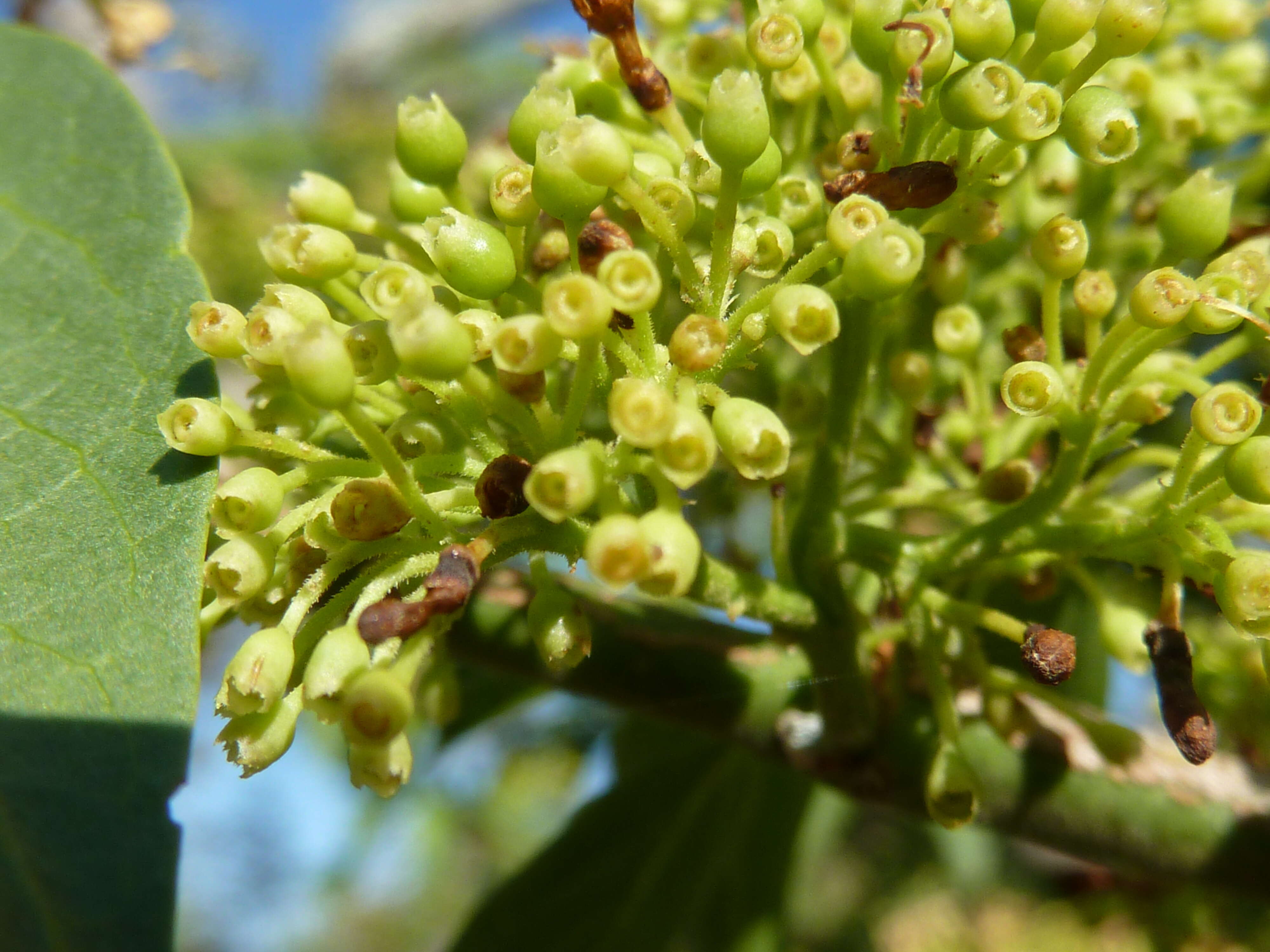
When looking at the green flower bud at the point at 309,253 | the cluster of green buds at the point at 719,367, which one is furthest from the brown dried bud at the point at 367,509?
the green flower bud at the point at 309,253

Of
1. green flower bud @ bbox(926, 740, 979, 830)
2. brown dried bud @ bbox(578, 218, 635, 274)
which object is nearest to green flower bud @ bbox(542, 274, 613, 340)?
brown dried bud @ bbox(578, 218, 635, 274)

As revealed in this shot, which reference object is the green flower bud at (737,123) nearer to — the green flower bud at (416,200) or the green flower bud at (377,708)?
the green flower bud at (416,200)

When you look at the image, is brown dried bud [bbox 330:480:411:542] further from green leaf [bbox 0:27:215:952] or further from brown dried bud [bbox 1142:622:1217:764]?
brown dried bud [bbox 1142:622:1217:764]

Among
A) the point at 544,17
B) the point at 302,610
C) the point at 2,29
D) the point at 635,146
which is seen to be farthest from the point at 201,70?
the point at 544,17

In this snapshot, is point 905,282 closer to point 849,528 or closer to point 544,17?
point 849,528

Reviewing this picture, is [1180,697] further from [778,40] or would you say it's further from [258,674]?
[258,674]
